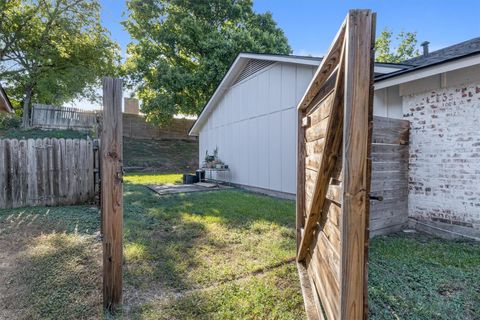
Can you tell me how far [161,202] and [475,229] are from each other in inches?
242

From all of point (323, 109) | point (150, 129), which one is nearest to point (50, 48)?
point (150, 129)

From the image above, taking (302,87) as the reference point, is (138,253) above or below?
below

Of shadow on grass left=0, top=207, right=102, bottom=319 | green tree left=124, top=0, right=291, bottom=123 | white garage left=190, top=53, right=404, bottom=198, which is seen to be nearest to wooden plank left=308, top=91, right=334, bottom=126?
shadow on grass left=0, top=207, right=102, bottom=319

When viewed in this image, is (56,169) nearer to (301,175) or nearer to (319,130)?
(301,175)

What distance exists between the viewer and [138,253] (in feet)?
11.1

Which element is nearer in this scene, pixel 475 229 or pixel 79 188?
pixel 475 229

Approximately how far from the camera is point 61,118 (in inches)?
587

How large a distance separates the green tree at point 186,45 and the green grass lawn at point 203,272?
10.4m

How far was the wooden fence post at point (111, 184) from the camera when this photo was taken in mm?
2129

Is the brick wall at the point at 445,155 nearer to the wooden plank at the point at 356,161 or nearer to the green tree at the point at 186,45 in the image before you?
the wooden plank at the point at 356,161

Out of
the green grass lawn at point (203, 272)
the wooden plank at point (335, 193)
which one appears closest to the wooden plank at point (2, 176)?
the green grass lawn at point (203, 272)

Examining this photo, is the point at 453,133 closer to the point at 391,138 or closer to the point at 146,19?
the point at 391,138

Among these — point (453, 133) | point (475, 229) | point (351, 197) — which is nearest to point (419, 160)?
point (453, 133)

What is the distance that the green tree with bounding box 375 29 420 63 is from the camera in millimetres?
A: 21781
